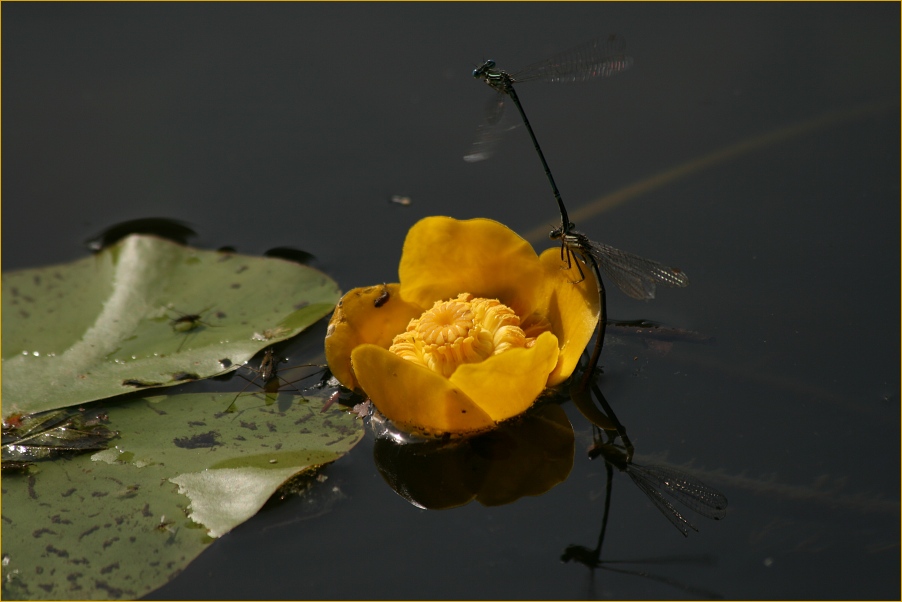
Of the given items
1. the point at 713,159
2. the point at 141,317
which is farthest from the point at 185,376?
the point at 713,159

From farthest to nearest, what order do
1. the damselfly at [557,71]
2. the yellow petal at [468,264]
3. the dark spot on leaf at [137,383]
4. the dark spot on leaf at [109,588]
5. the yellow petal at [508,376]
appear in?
1. the damselfly at [557,71]
2. the dark spot on leaf at [137,383]
3. the yellow petal at [468,264]
4. the dark spot on leaf at [109,588]
5. the yellow petal at [508,376]

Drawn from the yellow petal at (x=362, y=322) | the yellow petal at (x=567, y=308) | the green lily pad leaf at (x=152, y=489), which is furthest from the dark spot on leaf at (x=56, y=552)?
the yellow petal at (x=567, y=308)

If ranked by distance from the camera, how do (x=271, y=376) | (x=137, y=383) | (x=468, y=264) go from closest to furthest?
(x=468, y=264) < (x=137, y=383) < (x=271, y=376)

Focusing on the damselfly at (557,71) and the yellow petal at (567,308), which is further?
the damselfly at (557,71)

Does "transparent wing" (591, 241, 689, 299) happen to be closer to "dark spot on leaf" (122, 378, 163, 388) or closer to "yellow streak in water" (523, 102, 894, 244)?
"yellow streak in water" (523, 102, 894, 244)

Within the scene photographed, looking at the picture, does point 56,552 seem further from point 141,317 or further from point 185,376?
point 141,317

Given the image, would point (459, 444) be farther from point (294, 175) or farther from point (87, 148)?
point (87, 148)

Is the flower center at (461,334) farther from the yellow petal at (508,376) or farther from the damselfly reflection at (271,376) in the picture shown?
the damselfly reflection at (271,376)
